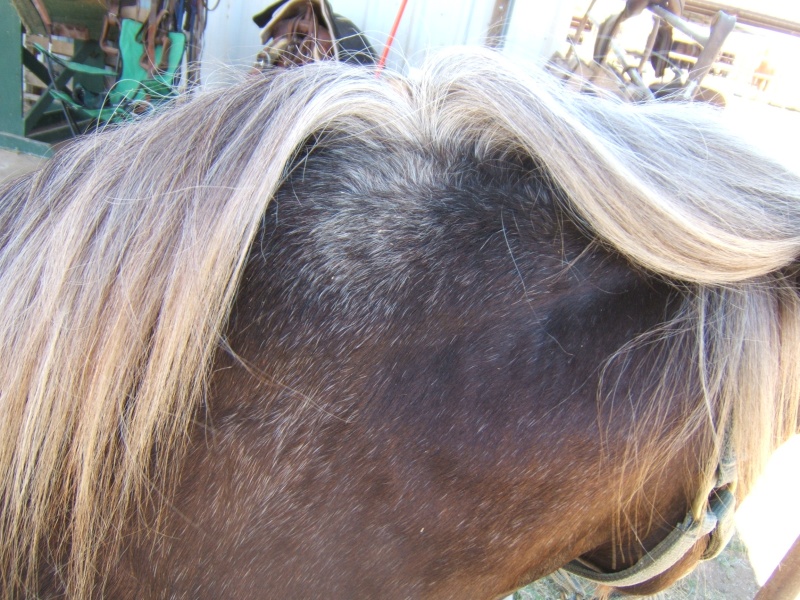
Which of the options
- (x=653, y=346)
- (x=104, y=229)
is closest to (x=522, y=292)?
(x=653, y=346)

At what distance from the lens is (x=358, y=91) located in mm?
653

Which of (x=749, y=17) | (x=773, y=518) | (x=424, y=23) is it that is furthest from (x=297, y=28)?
(x=773, y=518)

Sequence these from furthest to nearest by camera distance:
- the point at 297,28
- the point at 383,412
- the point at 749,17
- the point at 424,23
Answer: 1. the point at 424,23
2. the point at 749,17
3. the point at 297,28
4. the point at 383,412

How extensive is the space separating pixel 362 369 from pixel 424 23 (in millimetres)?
2696

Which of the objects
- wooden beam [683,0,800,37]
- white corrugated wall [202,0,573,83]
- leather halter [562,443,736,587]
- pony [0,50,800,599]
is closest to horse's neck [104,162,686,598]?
pony [0,50,800,599]

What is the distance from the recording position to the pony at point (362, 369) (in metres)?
0.54

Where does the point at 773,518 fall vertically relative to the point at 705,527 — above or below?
below

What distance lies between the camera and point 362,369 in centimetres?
55

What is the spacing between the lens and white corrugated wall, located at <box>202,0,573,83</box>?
8.85ft

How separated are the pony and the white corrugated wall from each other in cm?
234

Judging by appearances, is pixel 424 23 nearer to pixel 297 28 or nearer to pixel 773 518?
pixel 297 28

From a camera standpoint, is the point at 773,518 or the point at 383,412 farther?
the point at 773,518

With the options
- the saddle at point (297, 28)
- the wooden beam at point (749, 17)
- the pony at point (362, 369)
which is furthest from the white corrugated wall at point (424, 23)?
the pony at point (362, 369)

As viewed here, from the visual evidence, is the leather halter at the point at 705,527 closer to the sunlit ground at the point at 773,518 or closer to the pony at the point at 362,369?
the pony at the point at 362,369
